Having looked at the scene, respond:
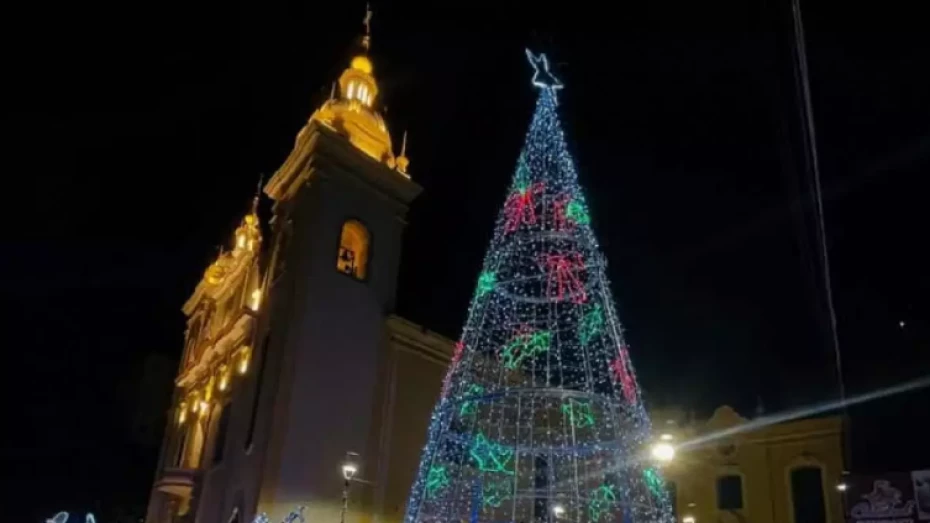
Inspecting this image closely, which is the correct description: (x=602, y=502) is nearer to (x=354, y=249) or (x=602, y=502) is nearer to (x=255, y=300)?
(x=354, y=249)

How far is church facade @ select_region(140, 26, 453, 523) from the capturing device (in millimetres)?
20359

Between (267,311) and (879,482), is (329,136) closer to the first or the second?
(267,311)

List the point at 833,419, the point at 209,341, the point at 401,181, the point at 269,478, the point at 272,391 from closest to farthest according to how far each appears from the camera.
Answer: the point at 269,478 < the point at 272,391 < the point at 833,419 < the point at 401,181 < the point at 209,341

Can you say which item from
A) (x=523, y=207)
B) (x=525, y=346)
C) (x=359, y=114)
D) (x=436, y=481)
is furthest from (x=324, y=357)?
(x=523, y=207)

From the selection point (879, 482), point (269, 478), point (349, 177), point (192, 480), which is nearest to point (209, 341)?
point (192, 480)

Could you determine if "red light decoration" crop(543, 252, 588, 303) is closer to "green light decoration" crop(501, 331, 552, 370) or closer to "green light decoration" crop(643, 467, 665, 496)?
"green light decoration" crop(501, 331, 552, 370)

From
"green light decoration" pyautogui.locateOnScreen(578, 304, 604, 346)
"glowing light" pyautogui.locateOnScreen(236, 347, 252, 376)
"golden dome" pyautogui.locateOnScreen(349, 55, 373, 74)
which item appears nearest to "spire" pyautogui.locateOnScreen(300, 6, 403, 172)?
"golden dome" pyautogui.locateOnScreen(349, 55, 373, 74)

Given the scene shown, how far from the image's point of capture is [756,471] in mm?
24328

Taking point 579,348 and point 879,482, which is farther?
point 579,348

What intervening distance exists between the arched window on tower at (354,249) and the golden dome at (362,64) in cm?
619

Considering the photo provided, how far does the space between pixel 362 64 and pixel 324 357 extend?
11.1 meters

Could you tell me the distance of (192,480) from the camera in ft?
80.8

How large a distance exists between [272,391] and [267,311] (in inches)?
145

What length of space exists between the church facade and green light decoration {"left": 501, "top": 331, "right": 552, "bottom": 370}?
769 centimetres
